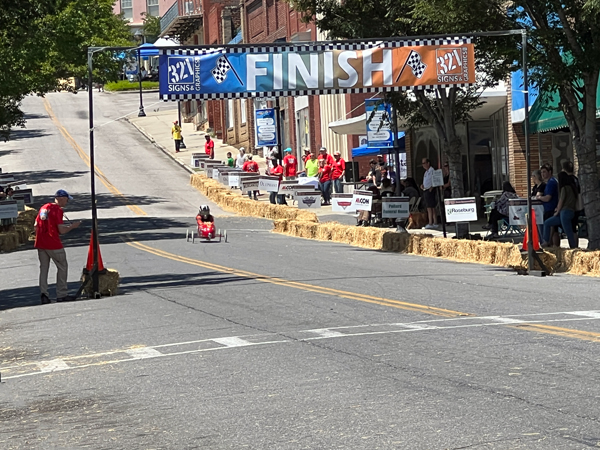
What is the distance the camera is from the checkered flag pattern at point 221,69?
21.1m

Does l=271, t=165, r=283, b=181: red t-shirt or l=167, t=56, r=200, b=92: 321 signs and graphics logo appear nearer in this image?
l=167, t=56, r=200, b=92: 321 signs and graphics logo

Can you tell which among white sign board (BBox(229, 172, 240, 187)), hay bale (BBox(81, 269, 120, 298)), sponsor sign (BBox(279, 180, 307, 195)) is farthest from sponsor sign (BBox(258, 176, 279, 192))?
hay bale (BBox(81, 269, 120, 298))

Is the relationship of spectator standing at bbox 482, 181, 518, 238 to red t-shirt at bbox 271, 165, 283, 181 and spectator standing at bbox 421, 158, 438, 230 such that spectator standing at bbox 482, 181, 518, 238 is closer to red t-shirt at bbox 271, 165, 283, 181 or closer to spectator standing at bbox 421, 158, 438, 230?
spectator standing at bbox 421, 158, 438, 230

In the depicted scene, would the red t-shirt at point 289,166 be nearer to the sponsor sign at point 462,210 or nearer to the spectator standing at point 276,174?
the spectator standing at point 276,174

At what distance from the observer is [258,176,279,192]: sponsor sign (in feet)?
135

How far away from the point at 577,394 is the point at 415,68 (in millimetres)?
14007

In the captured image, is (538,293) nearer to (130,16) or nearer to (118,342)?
(118,342)

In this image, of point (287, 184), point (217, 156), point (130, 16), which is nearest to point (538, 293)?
point (287, 184)

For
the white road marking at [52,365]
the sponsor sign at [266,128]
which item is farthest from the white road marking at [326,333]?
the sponsor sign at [266,128]

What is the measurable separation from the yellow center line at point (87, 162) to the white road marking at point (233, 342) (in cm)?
3110

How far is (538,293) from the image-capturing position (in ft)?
51.6

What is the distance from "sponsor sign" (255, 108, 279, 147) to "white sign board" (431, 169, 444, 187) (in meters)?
20.4

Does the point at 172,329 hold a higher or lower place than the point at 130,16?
lower

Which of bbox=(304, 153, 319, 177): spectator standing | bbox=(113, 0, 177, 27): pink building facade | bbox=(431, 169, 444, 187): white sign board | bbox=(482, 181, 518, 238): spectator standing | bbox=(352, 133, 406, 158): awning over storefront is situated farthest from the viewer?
bbox=(113, 0, 177, 27): pink building facade
